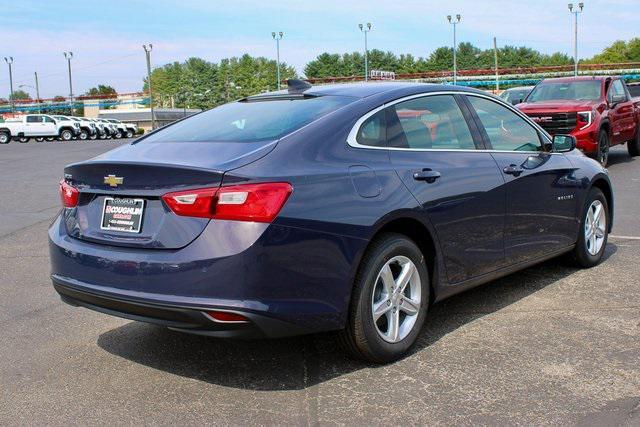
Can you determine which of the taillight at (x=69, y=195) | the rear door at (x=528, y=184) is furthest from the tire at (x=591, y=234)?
the taillight at (x=69, y=195)

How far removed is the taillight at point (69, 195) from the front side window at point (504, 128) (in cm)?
278

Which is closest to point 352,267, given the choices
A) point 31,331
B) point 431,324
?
point 431,324

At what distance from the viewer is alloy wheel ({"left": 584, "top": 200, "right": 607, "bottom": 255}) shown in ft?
20.3

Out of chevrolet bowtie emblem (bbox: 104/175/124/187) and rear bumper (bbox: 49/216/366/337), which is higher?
chevrolet bowtie emblem (bbox: 104/175/124/187)

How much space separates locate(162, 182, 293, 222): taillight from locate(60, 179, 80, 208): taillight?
36.2 inches

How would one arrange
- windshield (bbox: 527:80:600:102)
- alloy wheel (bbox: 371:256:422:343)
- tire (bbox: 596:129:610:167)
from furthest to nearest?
windshield (bbox: 527:80:600:102) < tire (bbox: 596:129:610:167) < alloy wheel (bbox: 371:256:422:343)

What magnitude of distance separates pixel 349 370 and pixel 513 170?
2.03 meters

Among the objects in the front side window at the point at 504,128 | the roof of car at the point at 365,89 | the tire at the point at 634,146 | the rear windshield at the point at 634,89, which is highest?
the rear windshield at the point at 634,89

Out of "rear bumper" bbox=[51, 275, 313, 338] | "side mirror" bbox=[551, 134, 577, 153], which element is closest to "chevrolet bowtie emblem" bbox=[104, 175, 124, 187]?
"rear bumper" bbox=[51, 275, 313, 338]

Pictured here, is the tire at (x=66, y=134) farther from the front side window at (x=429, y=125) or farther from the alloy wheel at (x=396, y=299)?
the alloy wheel at (x=396, y=299)

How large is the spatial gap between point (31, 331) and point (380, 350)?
2.50 m

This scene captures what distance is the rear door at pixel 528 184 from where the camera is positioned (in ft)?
16.5

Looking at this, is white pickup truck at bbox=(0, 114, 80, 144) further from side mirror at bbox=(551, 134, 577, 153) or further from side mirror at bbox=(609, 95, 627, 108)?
side mirror at bbox=(551, 134, 577, 153)

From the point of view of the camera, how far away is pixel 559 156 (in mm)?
5773
